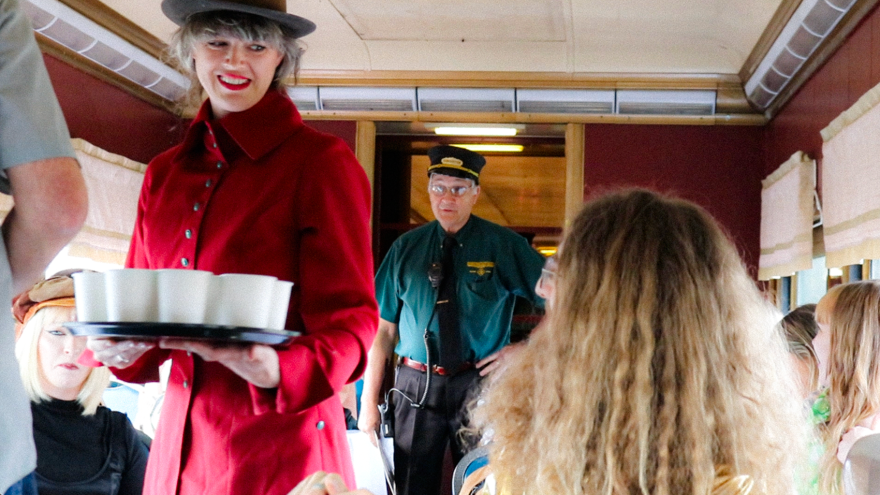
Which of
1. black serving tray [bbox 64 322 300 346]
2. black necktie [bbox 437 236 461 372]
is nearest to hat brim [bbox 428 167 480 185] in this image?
black necktie [bbox 437 236 461 372]

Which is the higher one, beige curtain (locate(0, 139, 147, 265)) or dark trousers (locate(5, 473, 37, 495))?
beige curtain (locate(0, 139, 147, 265))

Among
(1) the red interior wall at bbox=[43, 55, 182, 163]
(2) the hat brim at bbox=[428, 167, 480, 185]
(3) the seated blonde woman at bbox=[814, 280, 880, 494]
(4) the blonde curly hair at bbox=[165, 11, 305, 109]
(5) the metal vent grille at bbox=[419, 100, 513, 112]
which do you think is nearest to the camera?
(4) the blonde curly hair at bbox=[165, 11, 305, 109]

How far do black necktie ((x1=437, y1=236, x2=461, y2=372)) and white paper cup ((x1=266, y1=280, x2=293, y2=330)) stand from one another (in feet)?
8.23

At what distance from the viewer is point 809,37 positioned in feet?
13.4

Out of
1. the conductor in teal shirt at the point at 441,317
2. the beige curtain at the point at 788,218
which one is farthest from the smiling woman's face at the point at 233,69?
the beige curtain at the point at 788,218

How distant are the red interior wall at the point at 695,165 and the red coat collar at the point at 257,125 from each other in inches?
171

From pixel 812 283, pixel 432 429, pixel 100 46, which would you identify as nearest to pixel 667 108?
pixel 812 283

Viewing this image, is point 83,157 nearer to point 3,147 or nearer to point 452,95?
point 452,95

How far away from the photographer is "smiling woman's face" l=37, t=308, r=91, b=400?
Answer: 236 centimetres

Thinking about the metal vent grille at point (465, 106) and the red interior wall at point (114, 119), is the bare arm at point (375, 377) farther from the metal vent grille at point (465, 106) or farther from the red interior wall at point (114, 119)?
the metal vent grille at point (465, 106)

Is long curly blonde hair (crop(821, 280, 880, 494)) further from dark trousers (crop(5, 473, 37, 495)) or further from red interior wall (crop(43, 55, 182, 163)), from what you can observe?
red interior wall (crop(43, 55, 182, 163))

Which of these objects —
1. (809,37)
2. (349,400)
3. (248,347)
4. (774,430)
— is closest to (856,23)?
(809,37)

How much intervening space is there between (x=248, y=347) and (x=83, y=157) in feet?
13.1

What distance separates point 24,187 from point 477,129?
506cm
